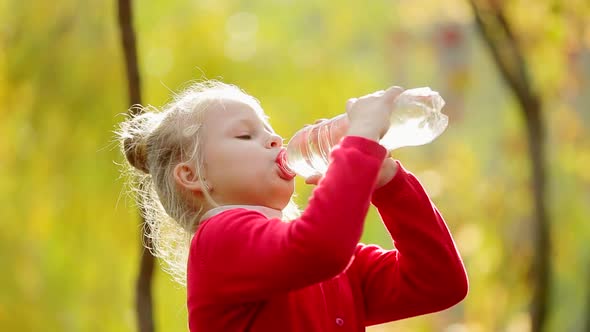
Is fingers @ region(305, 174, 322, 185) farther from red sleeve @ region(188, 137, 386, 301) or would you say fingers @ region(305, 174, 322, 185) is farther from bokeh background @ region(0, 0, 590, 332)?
bokeh background @ region(0, 0, 590, 332)

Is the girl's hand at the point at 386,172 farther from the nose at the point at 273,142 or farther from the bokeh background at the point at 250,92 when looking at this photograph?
the bokeh background at the point at 250,92

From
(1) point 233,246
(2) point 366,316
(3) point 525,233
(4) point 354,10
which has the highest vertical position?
(1) point 233,246

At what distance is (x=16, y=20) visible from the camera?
3.43m

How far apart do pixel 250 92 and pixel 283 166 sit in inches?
106

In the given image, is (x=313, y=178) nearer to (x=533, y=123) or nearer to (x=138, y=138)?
(x=138, y=138)

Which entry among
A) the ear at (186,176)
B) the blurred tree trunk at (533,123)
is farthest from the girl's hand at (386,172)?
the blurred tree trunk at (533,123)

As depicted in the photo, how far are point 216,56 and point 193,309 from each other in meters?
2.69

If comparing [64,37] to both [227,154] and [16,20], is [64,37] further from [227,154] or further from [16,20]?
[227,154]

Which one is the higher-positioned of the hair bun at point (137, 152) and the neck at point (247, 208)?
the hair bun at point (137, 152)

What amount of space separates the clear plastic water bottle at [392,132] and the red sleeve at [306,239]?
4.7 inches

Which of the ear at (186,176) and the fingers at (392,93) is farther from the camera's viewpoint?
the ear at (186,176)

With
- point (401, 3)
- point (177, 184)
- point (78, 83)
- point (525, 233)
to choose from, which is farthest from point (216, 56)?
point (177, 184)

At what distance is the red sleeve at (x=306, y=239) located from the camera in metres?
1.02

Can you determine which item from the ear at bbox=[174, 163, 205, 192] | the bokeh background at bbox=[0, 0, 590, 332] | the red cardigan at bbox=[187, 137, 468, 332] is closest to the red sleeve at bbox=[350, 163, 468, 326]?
the red cardigan at bbox=[187, 137, 468, 332]
